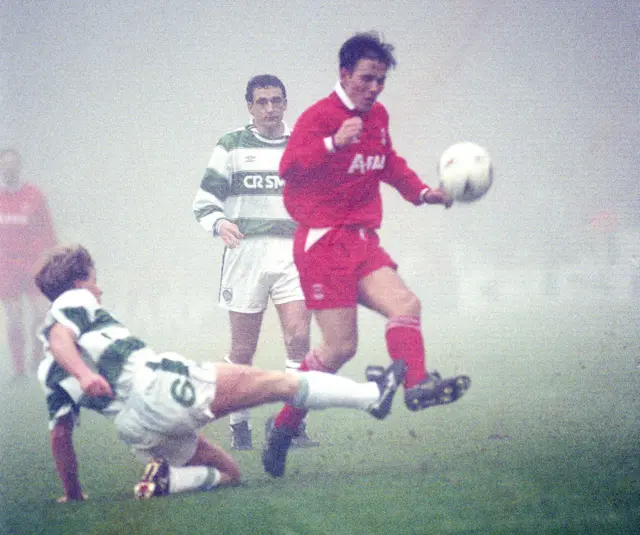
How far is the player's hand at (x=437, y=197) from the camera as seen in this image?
8.41 feet

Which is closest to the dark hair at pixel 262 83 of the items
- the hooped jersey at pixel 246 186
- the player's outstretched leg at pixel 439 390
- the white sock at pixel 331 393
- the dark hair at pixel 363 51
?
the hooped jersey at pixel 246 186

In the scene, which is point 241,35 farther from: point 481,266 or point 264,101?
point 481,266

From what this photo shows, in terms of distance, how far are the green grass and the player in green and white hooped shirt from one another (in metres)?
0.11

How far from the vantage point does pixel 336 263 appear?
250 cm

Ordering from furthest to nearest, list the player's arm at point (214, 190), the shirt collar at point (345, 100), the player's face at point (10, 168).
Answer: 1. the player's arm at point (214, 190)
2. the player's face at point (10, 168)
3. the shirt collar at point (345, 100)

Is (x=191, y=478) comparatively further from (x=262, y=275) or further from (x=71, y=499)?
(x=262, y=275)

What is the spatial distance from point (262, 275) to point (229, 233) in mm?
241

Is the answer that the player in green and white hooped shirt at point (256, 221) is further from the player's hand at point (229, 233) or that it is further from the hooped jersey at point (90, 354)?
the hooped jersey at point (90, 354)

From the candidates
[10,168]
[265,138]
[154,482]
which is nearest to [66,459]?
[154,482]

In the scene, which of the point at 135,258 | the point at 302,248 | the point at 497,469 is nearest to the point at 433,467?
the point at 497,469

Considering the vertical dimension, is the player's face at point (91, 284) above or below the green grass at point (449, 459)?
above

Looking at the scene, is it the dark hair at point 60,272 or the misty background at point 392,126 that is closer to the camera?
the dark hair at point 60,272

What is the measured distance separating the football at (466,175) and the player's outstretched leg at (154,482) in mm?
1260

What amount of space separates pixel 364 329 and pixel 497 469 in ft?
2.25
